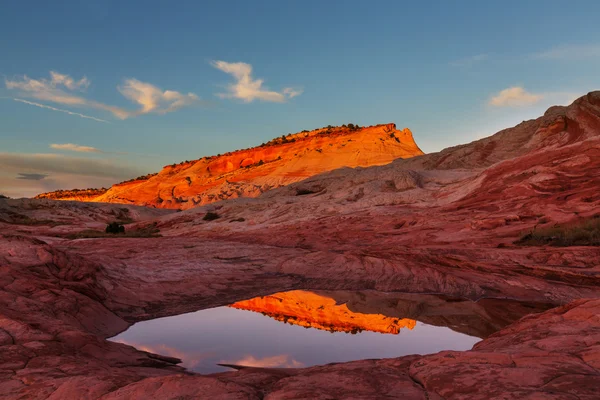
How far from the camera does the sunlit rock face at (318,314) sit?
9.66 m

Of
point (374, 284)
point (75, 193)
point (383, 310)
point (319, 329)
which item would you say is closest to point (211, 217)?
point (374, 284)

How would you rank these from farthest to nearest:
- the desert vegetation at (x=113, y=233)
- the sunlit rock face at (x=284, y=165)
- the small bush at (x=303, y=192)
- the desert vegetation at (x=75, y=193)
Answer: the desert vegetation at (x=75, y=193) < the sunlit rock face at (x=284, y=165) < the small bush at (x=303, y=192) < the desert vegetation at (x=113, y=233)

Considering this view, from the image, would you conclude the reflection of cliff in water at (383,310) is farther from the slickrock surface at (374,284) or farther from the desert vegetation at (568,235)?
the desert vegetation at (568,235)

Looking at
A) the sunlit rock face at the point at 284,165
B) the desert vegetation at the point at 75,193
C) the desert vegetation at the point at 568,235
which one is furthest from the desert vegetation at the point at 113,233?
the desert vegetation at the point at 75,193

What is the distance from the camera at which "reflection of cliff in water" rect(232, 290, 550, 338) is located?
970 centimetres

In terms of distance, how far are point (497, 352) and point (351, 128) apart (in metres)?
94.5

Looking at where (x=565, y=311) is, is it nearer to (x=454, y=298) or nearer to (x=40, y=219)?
(x=454, y=298)

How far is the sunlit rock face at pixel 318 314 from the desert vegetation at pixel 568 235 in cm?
921

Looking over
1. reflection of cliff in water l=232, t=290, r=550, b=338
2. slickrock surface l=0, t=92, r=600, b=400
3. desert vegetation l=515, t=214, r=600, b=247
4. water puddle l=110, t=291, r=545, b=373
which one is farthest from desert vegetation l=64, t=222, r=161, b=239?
desert vegetation l=515, t=214, r=600, b=247

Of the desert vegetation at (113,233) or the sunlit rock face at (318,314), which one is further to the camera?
the desert vegetation at (113,233)

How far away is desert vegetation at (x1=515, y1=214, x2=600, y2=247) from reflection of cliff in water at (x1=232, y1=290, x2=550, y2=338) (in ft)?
18.4

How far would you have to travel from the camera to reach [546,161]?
81.6ft

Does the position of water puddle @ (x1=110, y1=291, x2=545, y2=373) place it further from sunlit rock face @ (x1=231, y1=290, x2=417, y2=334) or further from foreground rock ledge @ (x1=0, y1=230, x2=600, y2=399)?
foreground rock ledge @ (x1=0, y1=230, x2=600, y2=399)

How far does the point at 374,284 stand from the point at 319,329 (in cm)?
476
